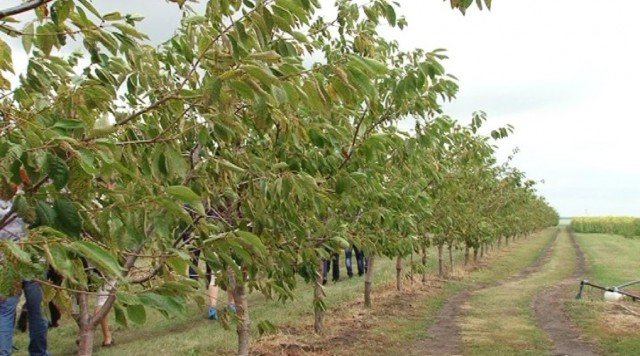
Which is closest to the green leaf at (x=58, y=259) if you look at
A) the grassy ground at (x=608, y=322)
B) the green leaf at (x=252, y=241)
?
the green leaf at (x=252, y=241)

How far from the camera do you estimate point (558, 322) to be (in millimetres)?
13234

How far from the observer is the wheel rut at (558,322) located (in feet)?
34.3

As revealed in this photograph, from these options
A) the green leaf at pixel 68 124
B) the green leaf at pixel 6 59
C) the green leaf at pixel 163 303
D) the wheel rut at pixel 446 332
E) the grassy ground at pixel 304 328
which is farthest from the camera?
the wheel rut at pixel 446 332

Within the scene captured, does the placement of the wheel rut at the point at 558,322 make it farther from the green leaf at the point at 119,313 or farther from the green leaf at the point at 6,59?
the green leaf at the point at 6,59

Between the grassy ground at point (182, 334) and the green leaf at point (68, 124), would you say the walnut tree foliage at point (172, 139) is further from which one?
the grassy ground at point (182, 334)

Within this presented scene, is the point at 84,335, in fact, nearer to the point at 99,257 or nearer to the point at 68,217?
the point at 68,217

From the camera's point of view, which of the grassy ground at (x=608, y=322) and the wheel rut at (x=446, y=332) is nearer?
the wheel rut at (x=446, y=332)

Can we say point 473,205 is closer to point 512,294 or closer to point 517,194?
point 512,294

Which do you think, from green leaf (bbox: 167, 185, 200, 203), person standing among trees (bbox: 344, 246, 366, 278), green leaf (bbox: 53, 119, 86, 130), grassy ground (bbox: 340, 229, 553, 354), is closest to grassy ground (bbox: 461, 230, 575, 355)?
grassy ground (bbox: 340, 229, 553, 354)

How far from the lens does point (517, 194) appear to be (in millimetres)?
31984

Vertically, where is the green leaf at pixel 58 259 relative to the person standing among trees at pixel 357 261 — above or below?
above

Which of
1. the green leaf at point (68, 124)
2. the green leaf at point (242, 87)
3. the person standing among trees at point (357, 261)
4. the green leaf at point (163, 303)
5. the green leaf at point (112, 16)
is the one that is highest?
the green leaf at point (112, 16)

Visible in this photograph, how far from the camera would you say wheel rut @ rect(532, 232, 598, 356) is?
10.5m

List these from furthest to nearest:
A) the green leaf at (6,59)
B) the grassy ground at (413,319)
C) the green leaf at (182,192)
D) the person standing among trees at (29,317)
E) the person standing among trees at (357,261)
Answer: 1. the person standing among trees at (357,261)
2. the grassy ground at (413,319)
3. the person standing among trees at (29,317)
4. the green leaf at (6,59)
5. the green leaf at (182,192)
